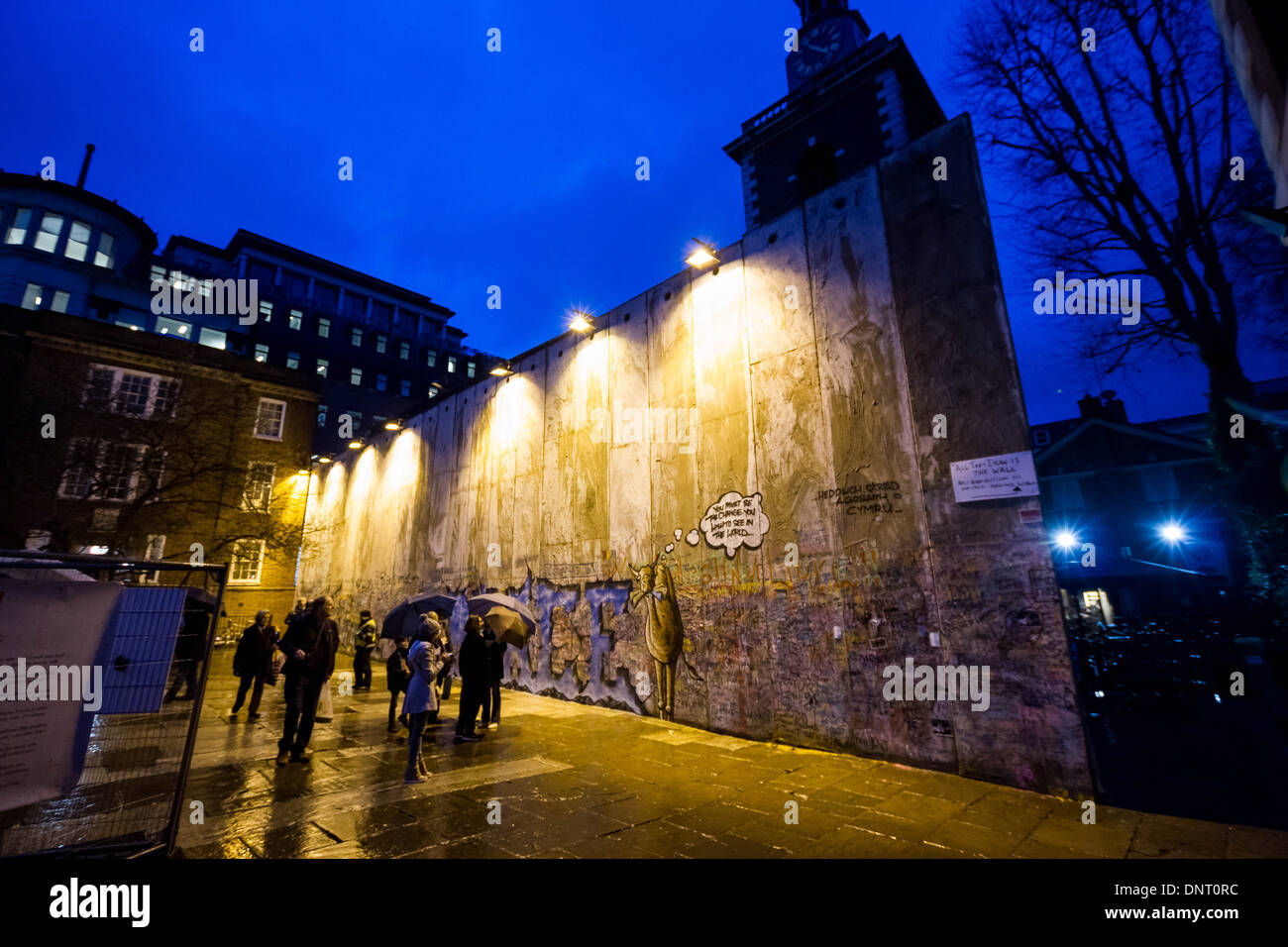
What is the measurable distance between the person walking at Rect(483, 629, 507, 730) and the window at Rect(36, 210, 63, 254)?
4250 cm

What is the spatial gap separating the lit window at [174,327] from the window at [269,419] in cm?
1866

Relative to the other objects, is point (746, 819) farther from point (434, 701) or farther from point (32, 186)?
point (32, 186)

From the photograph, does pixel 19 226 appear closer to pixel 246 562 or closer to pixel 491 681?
pixel 246 562

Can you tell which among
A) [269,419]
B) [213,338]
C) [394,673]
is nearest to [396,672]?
[394,673]

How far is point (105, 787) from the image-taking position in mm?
6004

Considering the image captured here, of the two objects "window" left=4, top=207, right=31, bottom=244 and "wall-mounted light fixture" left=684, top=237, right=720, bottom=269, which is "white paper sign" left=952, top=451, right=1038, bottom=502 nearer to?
"wall-mounted light fixture" left=684, top=237, right=720, bottom=269

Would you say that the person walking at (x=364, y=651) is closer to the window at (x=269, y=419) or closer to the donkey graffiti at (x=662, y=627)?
the donkey graffiti at (x=662, y=627)

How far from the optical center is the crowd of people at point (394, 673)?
251 inches

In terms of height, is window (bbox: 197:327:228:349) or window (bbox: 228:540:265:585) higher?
window (bbox: 197:327:228:349)

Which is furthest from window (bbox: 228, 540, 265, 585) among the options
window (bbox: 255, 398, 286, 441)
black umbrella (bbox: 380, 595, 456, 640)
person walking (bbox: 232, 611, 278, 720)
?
black umbrella (bbox: 380, 595, 456, 640)

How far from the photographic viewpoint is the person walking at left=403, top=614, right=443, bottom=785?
6.11 metres

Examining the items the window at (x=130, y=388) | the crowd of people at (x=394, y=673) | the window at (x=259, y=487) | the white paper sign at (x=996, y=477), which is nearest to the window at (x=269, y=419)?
the window at (x=259, y=487)

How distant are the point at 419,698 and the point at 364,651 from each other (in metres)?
7.96

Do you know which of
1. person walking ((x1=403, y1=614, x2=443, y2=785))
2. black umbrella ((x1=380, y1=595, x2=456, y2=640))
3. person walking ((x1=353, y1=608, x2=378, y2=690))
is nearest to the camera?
person walking ((x1=403, y1=614, x2=443, y2=785))
